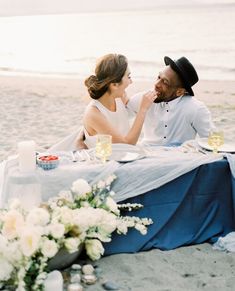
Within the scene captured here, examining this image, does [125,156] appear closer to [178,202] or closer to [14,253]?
[178,202]

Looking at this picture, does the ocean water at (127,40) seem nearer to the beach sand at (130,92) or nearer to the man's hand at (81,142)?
the beach sand at (130,92)

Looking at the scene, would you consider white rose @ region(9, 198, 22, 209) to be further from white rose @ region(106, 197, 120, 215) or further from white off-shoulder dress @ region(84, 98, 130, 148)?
white off-shoulder dress @ region(84, 98, 130, 148)

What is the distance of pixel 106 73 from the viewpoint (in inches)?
163

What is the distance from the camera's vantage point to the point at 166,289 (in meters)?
2.99

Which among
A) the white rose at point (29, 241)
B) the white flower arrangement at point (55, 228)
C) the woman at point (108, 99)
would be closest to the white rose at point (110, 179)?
Answer: the white flower arrangement at point (55, 228)

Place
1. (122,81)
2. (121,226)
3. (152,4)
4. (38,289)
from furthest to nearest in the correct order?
(152,4)
(122,81)
(121,226)
(38,289)

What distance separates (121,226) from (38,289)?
0.75 metres

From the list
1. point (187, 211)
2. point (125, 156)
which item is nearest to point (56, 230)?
point (125, 156)

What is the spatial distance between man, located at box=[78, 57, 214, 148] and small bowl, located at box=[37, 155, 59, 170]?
4.92ft

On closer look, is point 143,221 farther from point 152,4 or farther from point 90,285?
point 152,4

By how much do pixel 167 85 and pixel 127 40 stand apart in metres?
22.7

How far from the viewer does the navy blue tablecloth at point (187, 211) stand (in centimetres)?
346

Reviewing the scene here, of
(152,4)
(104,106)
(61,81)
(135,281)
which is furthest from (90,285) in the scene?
(152,4)

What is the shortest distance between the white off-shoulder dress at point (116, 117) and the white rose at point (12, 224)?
1.49 m
